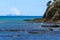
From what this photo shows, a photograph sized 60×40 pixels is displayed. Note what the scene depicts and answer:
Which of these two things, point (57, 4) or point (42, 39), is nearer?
point (42, 39)

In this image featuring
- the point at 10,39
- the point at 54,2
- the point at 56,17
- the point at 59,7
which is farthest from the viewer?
the point at 54,2

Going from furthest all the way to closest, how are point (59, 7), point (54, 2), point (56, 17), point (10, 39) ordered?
1. point (54, 2)
2. point (59, 7)
3. point (56, 17)
4. point (10, 39)

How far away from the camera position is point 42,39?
2009 inches

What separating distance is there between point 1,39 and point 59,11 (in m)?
91.3

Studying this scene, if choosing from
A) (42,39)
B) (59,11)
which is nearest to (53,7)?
(59,11)

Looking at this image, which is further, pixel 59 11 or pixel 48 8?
pixel 48 8

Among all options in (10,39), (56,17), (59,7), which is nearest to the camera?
(10,39)

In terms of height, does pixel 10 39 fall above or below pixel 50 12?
above

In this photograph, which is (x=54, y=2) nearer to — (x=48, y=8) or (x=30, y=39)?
(x=48, y=8)

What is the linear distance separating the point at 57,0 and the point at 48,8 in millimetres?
11084

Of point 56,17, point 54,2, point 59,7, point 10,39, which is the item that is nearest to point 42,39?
point 10,39

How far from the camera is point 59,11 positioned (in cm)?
13962

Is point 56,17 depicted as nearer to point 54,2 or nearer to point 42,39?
point 54,2

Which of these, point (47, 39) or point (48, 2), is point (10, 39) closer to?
point (47, 39)
